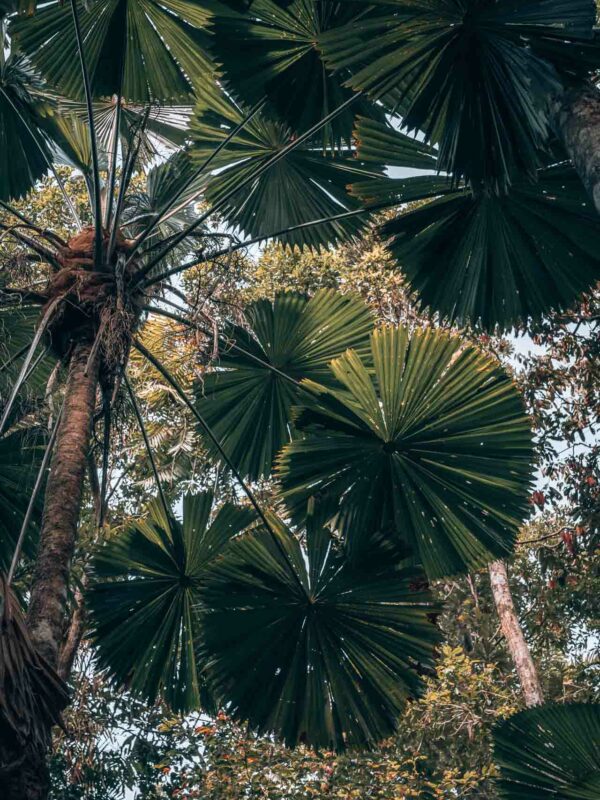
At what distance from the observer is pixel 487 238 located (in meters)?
4.25

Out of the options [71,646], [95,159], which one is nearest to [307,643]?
[95,159]

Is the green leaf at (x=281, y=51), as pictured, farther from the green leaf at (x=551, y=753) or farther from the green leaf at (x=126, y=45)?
the green leaf at (x=551, y=753)

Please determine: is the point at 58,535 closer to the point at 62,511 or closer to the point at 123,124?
the point at 62,511

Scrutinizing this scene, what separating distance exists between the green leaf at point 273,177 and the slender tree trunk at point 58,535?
190 cm

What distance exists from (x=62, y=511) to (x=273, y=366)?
2.09 m

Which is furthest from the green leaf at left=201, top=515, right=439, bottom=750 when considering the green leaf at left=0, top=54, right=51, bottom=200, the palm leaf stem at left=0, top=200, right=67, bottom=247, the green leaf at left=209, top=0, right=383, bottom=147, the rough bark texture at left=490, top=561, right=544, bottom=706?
the rough bark texture at left=490, top=561, right=544, bottom=706

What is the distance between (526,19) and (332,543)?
2443 mm

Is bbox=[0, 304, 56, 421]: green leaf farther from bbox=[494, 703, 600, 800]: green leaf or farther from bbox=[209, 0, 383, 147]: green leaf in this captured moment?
bbox=[494, 703, 600, 800]: green leaf

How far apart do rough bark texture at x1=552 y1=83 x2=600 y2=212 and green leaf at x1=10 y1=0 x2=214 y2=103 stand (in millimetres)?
2522

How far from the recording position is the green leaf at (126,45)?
16.5 feet

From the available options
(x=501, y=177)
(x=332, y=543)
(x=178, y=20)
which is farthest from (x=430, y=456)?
(x=178, y=20)

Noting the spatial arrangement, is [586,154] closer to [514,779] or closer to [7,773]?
[7,773]

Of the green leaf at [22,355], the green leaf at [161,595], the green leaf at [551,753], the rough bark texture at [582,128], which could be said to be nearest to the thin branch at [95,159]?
the green leaf at [22,355]

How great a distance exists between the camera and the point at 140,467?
1295cm
